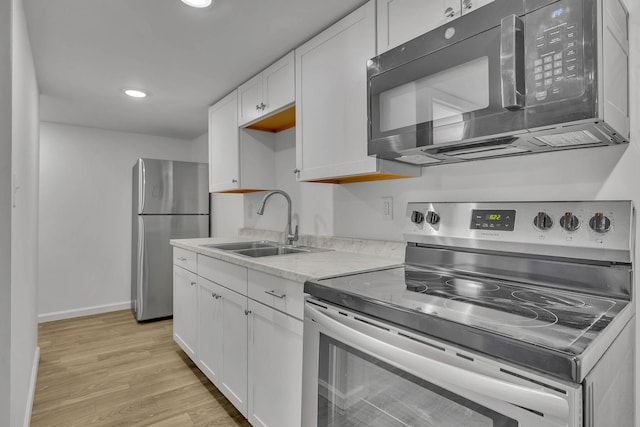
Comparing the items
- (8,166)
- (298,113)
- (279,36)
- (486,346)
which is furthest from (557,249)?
(8,166)

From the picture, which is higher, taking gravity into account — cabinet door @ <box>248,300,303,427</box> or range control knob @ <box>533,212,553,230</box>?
range control knob @ <box>533,212,553,230</box>

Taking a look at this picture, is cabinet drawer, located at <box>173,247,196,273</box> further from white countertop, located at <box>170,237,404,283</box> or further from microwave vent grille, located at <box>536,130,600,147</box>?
microwave vent grille, located at <box>536,130,600,147</box>

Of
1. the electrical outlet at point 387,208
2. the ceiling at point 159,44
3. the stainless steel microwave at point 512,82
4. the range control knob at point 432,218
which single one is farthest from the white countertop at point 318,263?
the ceiling at point 159,44

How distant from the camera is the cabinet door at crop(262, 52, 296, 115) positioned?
6.90 feet

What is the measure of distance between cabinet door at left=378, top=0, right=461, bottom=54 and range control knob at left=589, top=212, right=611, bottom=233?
792 mm

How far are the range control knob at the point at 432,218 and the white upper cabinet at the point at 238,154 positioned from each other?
1606 millimetres

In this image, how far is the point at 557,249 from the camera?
113 cm

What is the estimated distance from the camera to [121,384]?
238 cm

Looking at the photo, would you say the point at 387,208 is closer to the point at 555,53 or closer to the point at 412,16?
the point at 412,16

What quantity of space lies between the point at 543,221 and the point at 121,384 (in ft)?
8.71

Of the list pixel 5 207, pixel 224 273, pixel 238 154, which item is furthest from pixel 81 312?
pixel 5 207

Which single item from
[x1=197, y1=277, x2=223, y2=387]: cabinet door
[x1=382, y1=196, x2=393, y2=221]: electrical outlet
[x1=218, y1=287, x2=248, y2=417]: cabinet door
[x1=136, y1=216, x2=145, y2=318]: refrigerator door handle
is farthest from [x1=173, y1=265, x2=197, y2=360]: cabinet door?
[x1=382, y1=196, x2=393, y2=221]: electrical outlet

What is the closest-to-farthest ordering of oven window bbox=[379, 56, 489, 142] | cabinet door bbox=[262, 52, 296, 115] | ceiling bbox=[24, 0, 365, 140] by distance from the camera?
oven window bbox=[379, 56, 489, 142]
ceiling bbox=[24, 0, 365, 140]
cabinet door bbox=[262, 52, 296, 115]

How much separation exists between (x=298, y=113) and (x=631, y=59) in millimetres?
1444
